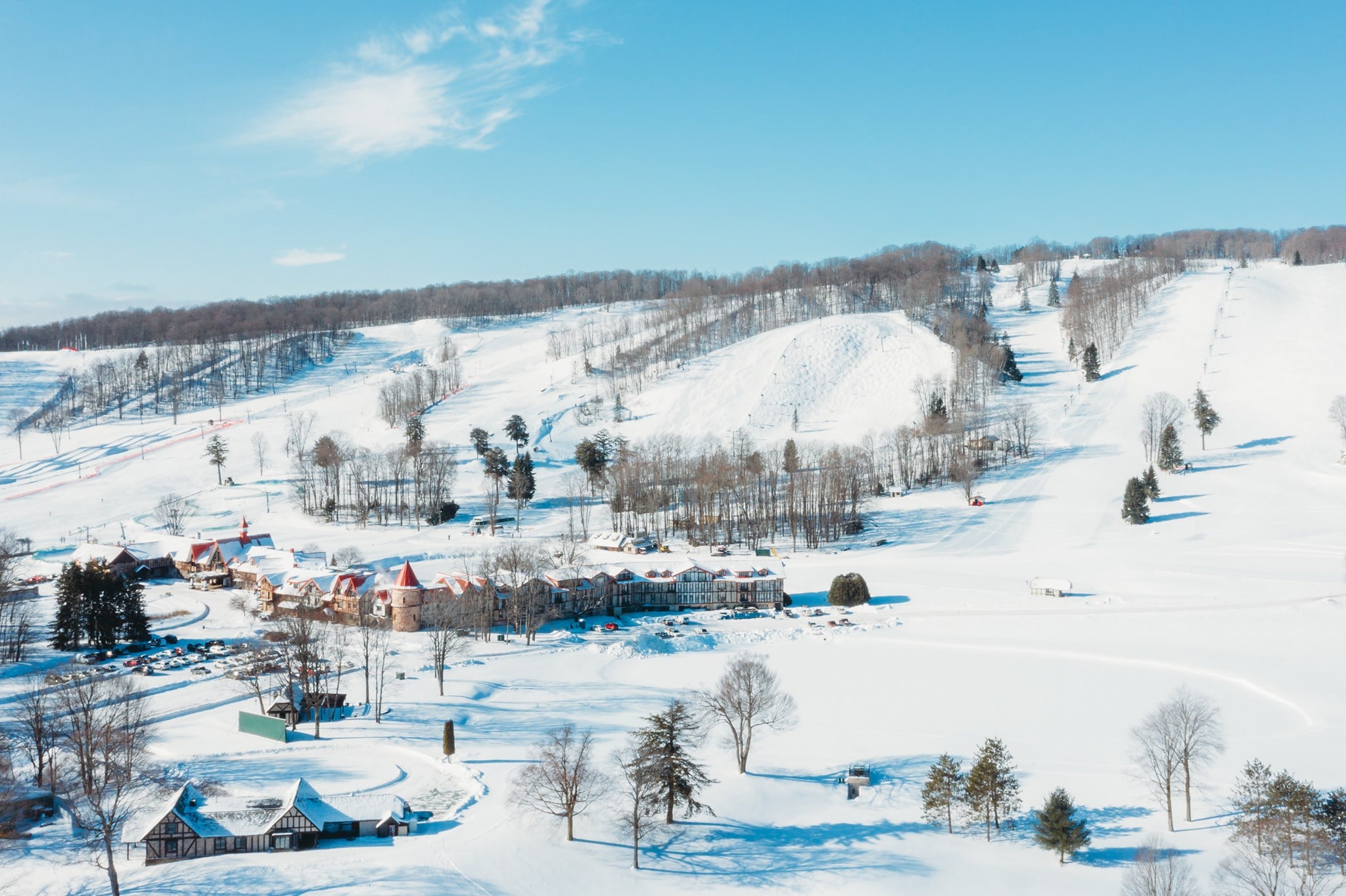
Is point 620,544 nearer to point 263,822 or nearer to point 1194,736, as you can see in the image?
point 263,822

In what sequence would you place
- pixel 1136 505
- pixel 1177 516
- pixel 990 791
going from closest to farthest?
pixel 990 791, pixel 1136 505, pixel 1177 516

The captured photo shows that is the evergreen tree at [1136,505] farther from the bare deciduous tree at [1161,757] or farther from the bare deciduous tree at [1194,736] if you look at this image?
the bare deciduous tree at [1161,757]

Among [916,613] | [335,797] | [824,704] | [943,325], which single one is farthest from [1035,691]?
[943,325]

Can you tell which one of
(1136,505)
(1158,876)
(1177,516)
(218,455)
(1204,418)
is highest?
(1204,418)

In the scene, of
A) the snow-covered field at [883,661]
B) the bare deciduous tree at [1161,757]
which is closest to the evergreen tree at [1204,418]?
the snow-covered field at [883,661]

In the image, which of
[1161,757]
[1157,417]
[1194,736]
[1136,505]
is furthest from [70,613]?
[1157,417]

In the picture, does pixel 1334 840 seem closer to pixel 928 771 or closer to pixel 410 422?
pixel 928 771
